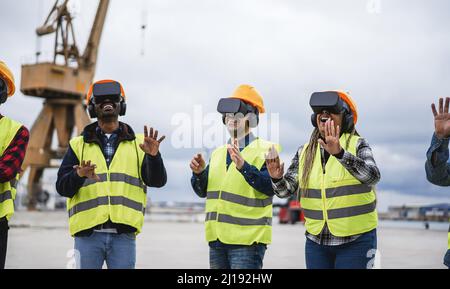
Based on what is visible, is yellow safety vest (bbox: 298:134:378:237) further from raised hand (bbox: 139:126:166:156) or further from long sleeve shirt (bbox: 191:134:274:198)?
raised hand (bbox: 139:126:166:156)

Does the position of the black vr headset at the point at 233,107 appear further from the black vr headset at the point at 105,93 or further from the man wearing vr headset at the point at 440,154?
the man wearing vr headset at the point at 440,154

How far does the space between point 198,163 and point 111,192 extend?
2.11 feet

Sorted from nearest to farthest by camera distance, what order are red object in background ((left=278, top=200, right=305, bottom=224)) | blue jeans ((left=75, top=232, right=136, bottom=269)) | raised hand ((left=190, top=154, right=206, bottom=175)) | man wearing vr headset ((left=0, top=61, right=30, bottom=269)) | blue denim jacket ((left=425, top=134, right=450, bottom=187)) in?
blue denim jacket ((left=425, top=134, right=450, bottom=187)) → man wearing vr headset ((left=0, top=61, right=30, bottom=269)) → blue jeans ((left=75, top=232, right=136, bottom=269)) → raised hand ((left=190, top=154, right=206, bottom=175)) → red object in background ((left=278, top=200, right=305, bottom=224))

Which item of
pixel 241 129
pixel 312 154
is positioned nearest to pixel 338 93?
Answer: pixel 312 154

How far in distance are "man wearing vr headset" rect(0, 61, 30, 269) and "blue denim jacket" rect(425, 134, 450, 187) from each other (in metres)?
2.52

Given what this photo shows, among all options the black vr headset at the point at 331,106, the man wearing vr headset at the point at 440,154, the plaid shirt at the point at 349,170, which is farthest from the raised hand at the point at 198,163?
the man wearing vr headset at the point at 440,154

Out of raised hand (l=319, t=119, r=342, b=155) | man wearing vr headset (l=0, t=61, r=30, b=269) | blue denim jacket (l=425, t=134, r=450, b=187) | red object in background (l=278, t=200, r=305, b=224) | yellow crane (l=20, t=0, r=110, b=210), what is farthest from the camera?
yellow crane (l=20, t=0, r=110, b=210)

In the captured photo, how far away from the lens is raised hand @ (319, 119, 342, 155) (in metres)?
3.52

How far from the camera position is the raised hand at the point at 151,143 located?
154 inches

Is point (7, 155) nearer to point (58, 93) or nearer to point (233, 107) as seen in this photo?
point (233, 107)

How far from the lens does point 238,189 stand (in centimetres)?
420

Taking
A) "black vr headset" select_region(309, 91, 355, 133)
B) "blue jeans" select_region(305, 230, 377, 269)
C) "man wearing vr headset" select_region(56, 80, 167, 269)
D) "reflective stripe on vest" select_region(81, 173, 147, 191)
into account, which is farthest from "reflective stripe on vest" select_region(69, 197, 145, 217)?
"black vr headset" select_region(309, 91, 355, 133)

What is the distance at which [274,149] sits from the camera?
3.91 meters
